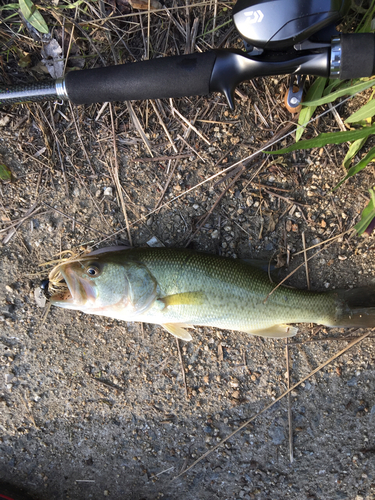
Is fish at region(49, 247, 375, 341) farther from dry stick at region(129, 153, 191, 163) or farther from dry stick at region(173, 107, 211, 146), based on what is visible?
dry stick at region(173, 107, 211, 146)

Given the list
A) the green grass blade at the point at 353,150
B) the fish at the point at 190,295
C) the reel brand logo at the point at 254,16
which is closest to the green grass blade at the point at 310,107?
the green grass blade at the point at 353,150

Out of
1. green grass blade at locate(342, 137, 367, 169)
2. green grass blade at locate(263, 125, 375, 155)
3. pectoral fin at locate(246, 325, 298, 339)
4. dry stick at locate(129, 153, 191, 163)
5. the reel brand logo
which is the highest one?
the reel brand logo

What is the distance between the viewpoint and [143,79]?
217 centimetres

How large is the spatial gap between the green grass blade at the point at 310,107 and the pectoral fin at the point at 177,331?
6.13ft

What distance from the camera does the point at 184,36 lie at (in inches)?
104

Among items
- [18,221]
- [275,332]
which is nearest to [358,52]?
[275,332]

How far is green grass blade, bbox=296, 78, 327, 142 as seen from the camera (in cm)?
249

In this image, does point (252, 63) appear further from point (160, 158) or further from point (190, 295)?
point (190, 295)

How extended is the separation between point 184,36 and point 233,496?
422 centimetres

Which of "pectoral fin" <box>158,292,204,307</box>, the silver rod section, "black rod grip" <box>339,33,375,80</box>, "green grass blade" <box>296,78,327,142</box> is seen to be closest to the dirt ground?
"green grass blade" <box>296,78,327,142</box>

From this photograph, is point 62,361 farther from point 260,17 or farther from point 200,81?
point 260,17

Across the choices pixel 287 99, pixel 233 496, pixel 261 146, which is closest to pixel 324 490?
pixel 233 496

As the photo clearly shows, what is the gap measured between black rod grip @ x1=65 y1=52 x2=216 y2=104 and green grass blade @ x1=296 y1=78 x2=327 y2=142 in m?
0.89

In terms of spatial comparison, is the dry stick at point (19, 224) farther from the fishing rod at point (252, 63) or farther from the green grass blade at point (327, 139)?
the green grass blade at point (327, 139)
